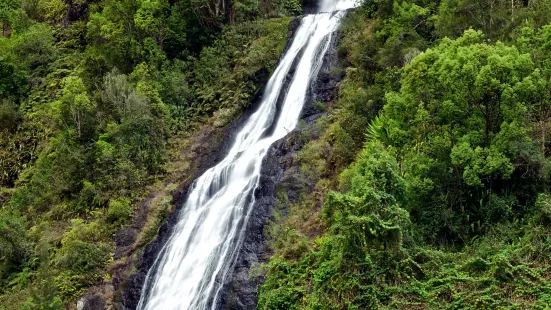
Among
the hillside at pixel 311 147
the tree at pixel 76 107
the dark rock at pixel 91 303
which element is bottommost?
the dark rock at pixel 91 303

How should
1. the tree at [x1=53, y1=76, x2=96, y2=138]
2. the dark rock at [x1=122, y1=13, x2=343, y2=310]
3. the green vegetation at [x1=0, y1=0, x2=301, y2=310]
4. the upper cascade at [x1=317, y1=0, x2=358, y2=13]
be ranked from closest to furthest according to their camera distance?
the dark rock at [x1=122, y1=13, x2=343, y2=310] → the green vegetation at [x1=0, y1=0, x2=301, y2=310] → the tree at [x1=53, y1=76, x2=96, y2=138] → the upper cascade at [x1=317, y1=0, x2=358, y2=13]

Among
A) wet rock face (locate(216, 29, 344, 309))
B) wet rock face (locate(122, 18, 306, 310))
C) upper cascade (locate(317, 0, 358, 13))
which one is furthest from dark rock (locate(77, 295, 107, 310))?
upper cascade (locate(317, 0, 358, 13))

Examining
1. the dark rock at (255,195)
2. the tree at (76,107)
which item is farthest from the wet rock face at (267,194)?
the tree at (76,107)

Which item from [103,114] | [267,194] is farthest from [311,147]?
[103,114]

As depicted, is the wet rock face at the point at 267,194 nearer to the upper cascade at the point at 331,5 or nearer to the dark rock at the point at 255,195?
the dark rock at the point at 255,195

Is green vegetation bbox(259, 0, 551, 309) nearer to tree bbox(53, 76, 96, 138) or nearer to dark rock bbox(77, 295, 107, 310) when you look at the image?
dark rock bbox(77, 295, 107, 310)

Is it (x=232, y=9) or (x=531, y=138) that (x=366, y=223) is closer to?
(x=531, y=138)

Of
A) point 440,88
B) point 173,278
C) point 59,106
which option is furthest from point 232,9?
point 440,88
